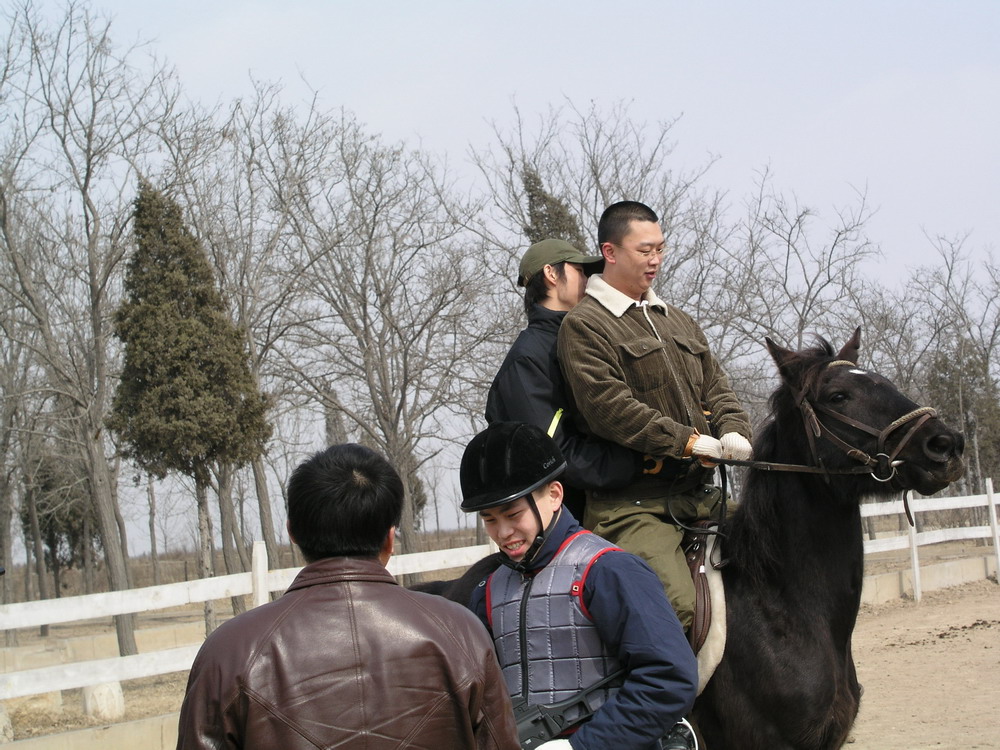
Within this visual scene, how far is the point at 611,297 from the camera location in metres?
4.14

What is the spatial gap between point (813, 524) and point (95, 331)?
581 inches

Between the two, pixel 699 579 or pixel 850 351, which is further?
pixel 850 351

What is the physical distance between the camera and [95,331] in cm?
1634

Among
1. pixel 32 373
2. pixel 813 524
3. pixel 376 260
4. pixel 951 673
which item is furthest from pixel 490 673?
pixel 32 373

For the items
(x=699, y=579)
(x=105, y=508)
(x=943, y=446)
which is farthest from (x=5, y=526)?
(x=943, y=446)

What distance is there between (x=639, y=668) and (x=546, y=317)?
2058mm

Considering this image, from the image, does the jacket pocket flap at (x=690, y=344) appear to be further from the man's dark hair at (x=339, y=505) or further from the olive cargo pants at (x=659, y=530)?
the man's dark hair at (x=339, y=505)

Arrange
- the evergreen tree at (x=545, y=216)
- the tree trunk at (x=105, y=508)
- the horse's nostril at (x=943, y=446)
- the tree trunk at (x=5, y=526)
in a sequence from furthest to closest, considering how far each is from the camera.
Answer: the tree trunk at (x=5, y=526)
the evergreen tree at (x=545, y=216)
the tree trunk at (x=105, y=508)
the horse's nostril at (x=943, y=446)

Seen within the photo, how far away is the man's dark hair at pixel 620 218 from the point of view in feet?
13.6

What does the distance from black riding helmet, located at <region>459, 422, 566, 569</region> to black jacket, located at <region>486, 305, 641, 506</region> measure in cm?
108

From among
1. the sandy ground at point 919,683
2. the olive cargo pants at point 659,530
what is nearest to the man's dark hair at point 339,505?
the olive cargo pants at point 659,530

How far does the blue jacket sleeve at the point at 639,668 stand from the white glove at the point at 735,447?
1.49 m

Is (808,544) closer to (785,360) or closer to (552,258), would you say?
(785,360)

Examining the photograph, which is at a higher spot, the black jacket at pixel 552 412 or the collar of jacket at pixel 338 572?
the black jacket at pixel 552 412
